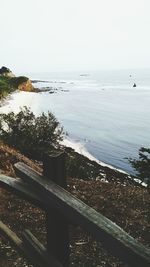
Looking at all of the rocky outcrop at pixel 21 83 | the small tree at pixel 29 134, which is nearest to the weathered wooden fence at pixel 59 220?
the small tree at pixel 29 134

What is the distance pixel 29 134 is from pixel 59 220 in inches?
798

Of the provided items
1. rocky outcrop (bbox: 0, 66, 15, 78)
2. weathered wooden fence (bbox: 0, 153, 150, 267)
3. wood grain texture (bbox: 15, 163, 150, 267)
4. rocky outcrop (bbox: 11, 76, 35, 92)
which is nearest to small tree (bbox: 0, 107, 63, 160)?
weathered wooden fence (bbox: 0, 153, 150, 267)

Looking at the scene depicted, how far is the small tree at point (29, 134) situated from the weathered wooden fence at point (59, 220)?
1794cm

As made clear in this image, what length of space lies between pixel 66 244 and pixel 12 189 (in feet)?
2.88

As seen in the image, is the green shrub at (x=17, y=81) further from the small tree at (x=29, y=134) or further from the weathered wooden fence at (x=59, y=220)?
the weathered wooden fence at (x=59, y=220)

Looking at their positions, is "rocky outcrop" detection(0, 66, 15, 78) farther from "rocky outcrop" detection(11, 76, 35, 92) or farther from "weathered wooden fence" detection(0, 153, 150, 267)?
"weathered wooden fence" detection(0, 153, 150, 267)

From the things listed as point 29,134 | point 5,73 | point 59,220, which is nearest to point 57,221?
point 59,220

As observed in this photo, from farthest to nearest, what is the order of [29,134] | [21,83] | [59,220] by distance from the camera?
1. [21,83]
2. [29,134]
3. [59,220]

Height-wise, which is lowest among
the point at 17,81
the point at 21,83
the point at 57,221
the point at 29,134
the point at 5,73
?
the point at 29,134

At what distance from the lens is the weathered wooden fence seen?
2707 mm

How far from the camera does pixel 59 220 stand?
3.55 metres

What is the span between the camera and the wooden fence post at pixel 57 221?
3531 mm

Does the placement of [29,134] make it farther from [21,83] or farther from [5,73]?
[5,73]

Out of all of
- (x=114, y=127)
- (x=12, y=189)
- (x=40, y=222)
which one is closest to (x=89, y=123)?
(x=114, y=127)
